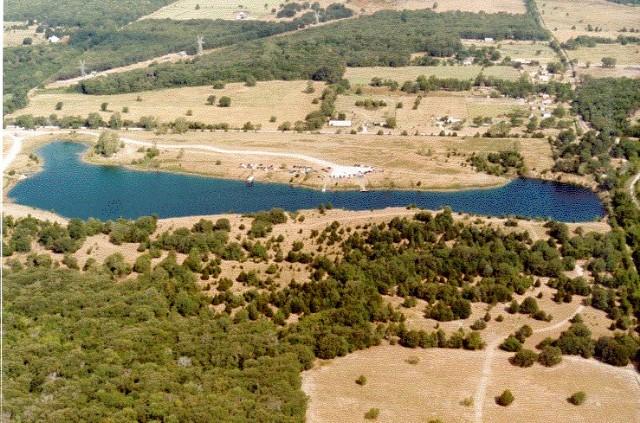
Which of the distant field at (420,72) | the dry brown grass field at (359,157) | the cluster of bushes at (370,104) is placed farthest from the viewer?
the distant field at (420,72)

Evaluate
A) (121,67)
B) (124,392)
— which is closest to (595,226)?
(124,392)

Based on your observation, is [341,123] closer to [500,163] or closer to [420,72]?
[500,163]

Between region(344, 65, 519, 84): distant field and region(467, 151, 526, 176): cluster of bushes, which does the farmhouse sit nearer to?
region(467, 151, 526, 176): cluster of bushes

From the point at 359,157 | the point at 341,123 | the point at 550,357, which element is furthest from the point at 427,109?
the point at 550,357

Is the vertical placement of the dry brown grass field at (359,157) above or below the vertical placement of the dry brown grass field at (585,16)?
below

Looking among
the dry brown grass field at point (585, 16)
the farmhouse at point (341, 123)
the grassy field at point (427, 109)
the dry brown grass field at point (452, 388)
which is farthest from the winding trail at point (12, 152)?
the dry brown grass field at point (585, 16)

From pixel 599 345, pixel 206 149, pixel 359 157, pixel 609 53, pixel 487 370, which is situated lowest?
pixel 487 370

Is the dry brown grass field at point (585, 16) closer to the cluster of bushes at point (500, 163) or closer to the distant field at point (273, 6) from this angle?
the distant field at point (273, 6)
